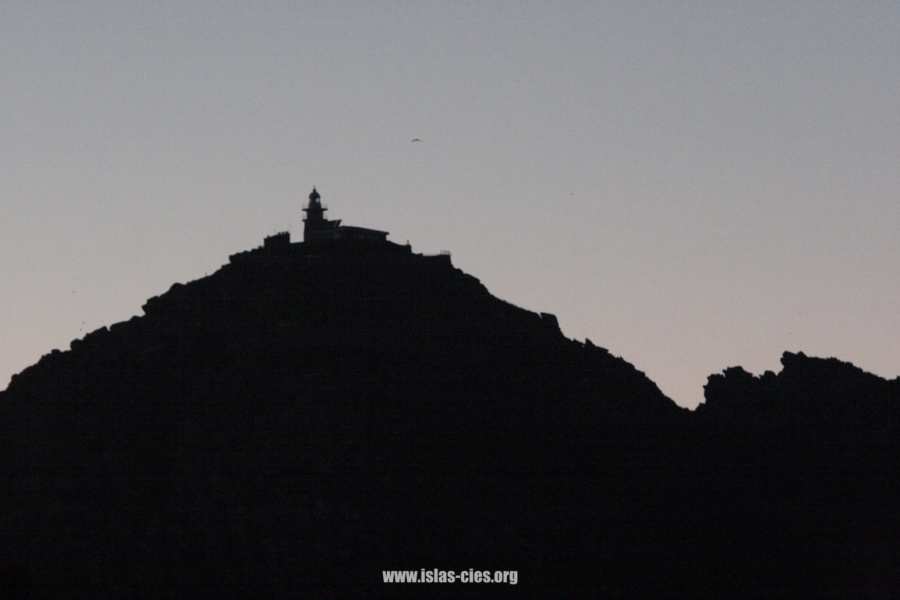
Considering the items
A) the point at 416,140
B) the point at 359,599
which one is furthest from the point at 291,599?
the point at 416,140

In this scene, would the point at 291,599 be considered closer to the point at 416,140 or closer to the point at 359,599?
the point at 359,599

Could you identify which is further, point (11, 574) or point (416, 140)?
point (416, 140)

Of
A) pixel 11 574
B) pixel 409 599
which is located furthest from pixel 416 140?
pixel 11 574

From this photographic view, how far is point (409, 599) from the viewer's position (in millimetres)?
199250

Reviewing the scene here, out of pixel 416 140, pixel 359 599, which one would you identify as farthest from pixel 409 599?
pixel 416 140

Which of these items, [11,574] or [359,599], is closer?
[11,574]

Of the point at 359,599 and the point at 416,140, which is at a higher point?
the point at 416,140

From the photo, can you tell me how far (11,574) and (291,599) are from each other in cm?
3782

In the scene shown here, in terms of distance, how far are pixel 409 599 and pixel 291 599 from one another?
9.27 m

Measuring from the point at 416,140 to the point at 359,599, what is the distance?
118ft

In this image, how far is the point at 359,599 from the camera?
199m

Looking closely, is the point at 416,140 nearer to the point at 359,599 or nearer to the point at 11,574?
the point at 359,599

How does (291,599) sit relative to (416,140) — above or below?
below

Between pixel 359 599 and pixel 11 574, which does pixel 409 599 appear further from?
pixel 11 574
